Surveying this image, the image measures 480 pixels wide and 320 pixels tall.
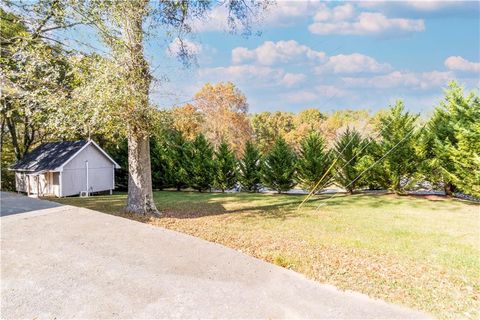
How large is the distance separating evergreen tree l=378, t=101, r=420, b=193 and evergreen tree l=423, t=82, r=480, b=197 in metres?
0.55

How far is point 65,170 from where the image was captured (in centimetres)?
1991

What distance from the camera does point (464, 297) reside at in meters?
4.24

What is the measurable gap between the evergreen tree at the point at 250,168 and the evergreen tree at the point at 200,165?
5.96ft

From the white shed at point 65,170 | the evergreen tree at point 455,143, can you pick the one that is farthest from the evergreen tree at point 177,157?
the evergreen tree at point 455,143

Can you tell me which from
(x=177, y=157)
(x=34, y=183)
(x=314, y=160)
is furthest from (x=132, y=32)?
(x=34, y=183)

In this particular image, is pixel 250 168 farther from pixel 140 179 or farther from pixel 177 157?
pixel 140 179

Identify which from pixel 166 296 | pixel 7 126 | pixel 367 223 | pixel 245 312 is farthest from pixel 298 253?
pixel 7 126

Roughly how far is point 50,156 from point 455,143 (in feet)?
73.6

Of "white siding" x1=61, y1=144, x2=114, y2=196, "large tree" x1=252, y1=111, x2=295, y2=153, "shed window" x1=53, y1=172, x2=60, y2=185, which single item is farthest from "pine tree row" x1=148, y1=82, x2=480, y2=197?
"large tree" x1=252, y1=111, x2=295, y2=153

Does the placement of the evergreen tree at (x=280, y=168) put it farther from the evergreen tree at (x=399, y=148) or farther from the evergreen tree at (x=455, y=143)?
the evergreen tree at (x=455, y=143)

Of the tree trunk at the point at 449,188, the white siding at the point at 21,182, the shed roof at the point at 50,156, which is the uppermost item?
the shed roof at the point at 50,156

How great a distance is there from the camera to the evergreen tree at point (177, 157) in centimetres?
2002

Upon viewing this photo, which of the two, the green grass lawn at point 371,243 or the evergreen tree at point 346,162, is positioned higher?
the evergreen tree at point 346,162

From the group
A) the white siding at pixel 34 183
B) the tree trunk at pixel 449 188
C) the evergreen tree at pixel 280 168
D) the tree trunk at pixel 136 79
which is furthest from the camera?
the white siding at pixel 34 183
